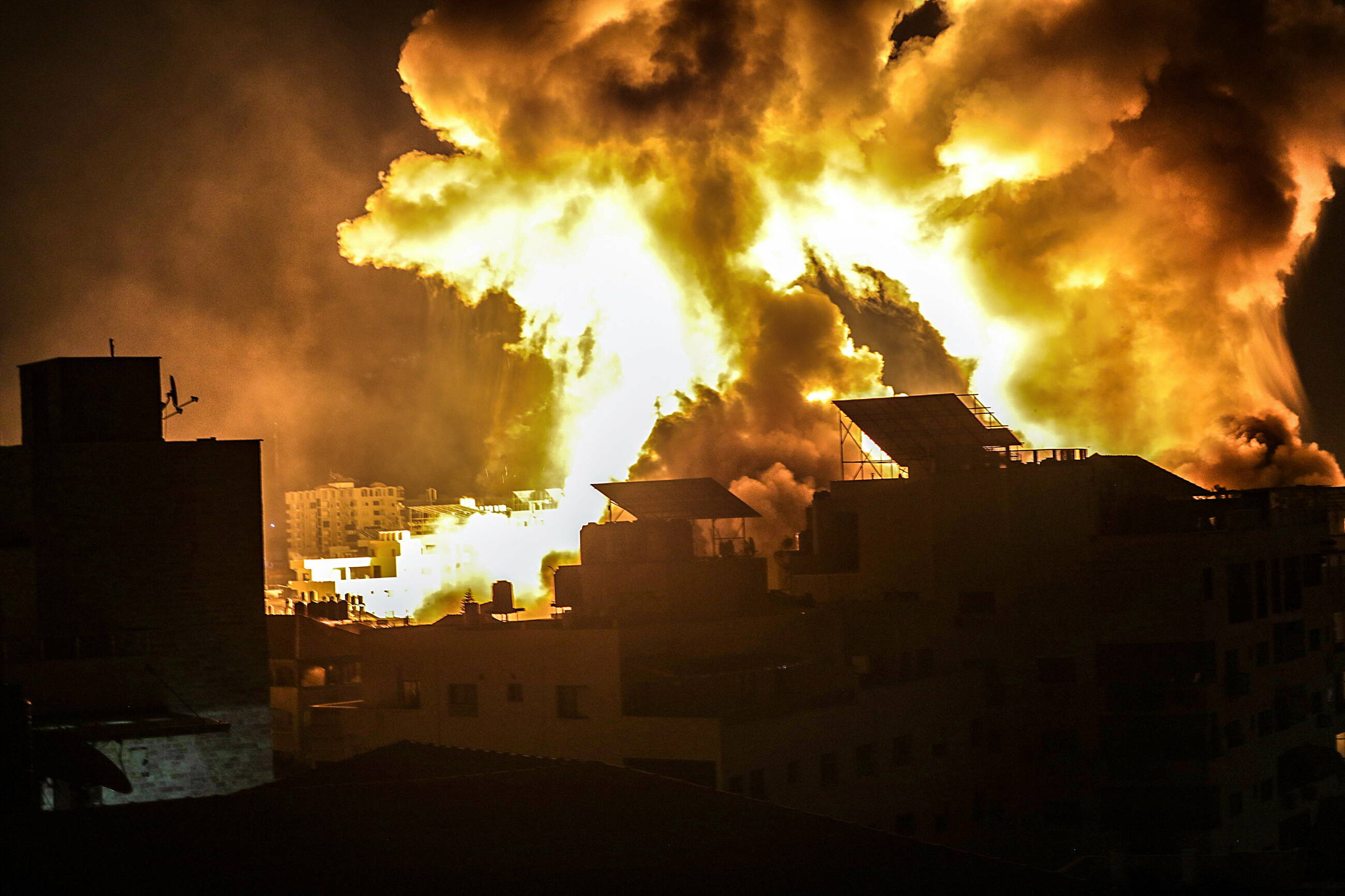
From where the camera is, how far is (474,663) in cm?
4066

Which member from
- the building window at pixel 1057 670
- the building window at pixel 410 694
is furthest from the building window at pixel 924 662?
the building window at pixel 410 694

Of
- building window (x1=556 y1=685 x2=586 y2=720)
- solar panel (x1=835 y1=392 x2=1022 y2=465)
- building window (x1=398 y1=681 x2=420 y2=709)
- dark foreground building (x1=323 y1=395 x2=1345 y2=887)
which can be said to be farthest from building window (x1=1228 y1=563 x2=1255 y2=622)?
building window (x1=398 y1=681 x2=420 y2=709)

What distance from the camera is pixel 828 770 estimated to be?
38094mm

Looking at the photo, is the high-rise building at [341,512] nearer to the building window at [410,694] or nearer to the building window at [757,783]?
the building window at [410,694]

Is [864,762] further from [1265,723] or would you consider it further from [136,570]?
[136,570]

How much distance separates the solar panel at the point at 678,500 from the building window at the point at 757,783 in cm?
1414

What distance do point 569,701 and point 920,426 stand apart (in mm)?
18609

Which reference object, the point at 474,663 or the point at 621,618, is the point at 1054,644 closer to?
the point at 621,618

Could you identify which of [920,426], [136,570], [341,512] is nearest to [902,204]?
[920,426]

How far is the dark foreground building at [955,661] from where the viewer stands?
3825 centimetres

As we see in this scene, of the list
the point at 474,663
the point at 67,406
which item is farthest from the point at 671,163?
the point at 67,406

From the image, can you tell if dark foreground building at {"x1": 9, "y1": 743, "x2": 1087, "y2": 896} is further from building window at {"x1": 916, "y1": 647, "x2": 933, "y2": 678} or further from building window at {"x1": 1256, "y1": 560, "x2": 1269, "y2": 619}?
building window at {"x1": 1256, "y1": 560, "x2": 1269, "y2": 619}

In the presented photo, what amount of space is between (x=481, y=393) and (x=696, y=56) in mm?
52461

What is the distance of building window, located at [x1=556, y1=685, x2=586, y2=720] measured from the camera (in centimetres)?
3841
